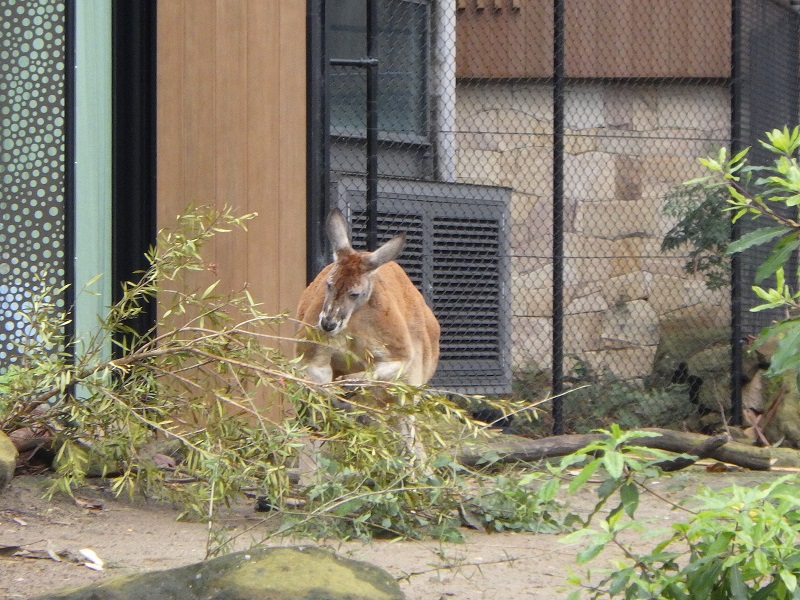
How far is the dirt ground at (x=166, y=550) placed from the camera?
4016mm

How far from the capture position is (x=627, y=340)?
33.9ft

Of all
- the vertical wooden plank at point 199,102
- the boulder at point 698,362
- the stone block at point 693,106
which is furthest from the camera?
the stone block at point 693,106

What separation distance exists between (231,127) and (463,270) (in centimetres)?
224

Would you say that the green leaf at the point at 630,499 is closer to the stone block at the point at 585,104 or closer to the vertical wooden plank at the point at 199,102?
the vertical wooden plank at the point at 199,102

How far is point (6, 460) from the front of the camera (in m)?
4.81

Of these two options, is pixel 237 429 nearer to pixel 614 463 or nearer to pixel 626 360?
pixel 614 463

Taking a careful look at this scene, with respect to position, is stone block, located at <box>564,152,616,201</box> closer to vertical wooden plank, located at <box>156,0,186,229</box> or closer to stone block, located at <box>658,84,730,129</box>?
stone block, located at <box>658,84,730,129</box>

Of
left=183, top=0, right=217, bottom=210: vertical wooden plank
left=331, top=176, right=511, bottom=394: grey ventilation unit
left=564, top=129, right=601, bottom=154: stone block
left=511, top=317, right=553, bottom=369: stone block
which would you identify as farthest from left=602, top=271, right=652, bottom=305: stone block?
left=183, top=0, right=217, bottom=210: vertical wooden plank

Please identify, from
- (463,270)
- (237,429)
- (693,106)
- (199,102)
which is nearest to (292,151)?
(199,102)

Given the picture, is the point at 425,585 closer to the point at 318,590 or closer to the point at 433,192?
the point at 318,590

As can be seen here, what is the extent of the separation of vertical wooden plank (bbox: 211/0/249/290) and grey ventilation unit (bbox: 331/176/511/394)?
4.77 feet

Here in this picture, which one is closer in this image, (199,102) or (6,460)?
(6,460)

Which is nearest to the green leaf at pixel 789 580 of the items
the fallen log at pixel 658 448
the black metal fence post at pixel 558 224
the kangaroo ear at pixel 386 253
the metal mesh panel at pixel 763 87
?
the fallen log at pixel 658 448

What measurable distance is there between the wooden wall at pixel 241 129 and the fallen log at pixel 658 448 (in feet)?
4.73
